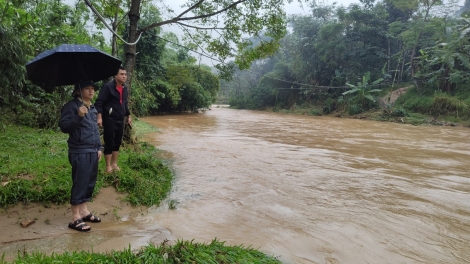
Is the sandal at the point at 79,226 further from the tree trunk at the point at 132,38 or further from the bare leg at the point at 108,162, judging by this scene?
the tree trunk at the point at 132,38

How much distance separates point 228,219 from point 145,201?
1094 mm

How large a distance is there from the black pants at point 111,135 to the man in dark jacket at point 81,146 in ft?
4.18

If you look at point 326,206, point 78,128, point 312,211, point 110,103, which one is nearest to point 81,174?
point 78,128

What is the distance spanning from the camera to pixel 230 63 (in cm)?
688

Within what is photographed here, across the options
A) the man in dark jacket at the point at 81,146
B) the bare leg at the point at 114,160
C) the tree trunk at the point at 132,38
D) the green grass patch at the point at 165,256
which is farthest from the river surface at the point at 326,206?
the tree trunk at the point at 132,38

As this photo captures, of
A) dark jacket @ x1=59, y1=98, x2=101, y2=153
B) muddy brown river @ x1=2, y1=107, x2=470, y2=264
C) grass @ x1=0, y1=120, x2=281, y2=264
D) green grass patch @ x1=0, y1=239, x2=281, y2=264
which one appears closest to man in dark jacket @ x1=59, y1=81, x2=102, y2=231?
dark jacket @ x1=59, y1=98, x2=101, y2=153

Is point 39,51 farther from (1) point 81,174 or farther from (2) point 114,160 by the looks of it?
(1) point 81,174

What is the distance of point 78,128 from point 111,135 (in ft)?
4.72

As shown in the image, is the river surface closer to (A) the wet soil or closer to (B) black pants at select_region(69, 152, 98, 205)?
(A) the wet soil

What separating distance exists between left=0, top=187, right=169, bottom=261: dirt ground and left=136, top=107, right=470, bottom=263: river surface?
0.92 ft

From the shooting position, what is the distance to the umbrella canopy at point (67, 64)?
2.76m

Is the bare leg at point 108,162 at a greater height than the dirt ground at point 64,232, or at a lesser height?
greater

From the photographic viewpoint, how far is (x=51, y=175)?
3.79 metres

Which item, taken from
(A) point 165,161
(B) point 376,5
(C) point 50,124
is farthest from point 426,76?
(C) point 50,124
